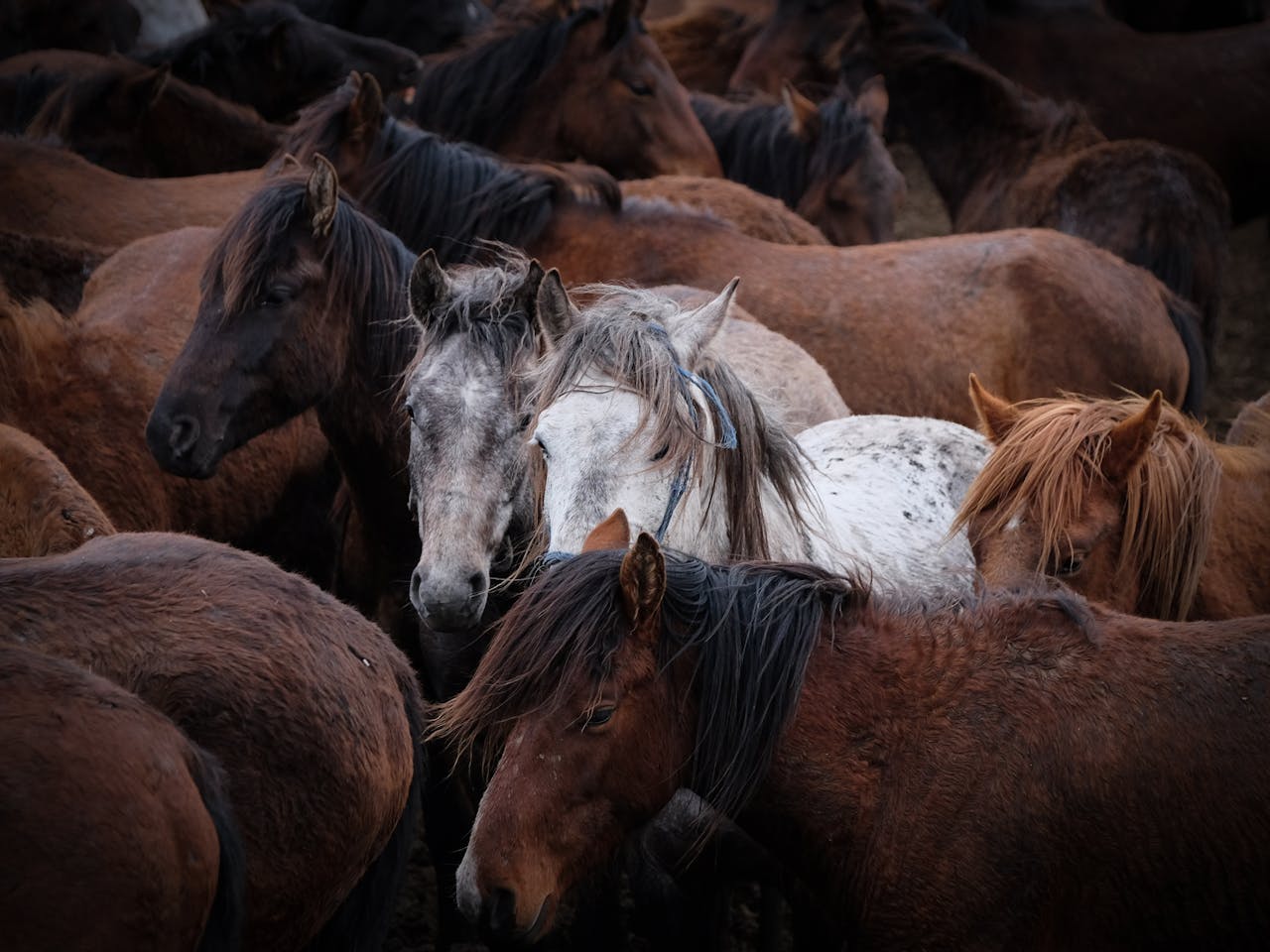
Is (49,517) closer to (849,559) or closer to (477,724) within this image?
(477,724)

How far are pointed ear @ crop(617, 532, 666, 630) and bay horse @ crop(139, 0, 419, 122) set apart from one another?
22.1ft

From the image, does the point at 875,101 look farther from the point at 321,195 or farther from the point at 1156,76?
the point at 321,195

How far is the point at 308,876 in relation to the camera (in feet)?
7.88

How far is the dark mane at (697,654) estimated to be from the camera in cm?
232

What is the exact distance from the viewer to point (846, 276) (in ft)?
18.9

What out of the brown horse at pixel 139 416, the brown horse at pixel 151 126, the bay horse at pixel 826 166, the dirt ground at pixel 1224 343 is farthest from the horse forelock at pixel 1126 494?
the brown horse at pixel 151 126

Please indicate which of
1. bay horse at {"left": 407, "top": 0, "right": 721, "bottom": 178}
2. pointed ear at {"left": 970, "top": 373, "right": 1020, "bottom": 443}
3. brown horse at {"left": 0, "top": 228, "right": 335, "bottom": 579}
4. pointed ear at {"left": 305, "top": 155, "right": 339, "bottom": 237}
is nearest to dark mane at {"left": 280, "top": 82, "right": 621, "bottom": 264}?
brown horse at {"left": 0, "top": 228, "right": 335, "bottom": 579}

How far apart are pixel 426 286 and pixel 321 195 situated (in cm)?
66

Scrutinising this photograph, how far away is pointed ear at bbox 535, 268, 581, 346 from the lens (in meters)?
3.33

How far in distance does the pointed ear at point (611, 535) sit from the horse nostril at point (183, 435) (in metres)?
1.70

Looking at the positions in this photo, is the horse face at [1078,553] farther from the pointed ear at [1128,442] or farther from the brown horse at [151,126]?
the brown horse at [151,126]

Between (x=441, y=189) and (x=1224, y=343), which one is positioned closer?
(x=441, y=189)

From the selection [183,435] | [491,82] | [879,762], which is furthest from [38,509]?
[491,82]

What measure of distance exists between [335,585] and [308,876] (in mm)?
2344
